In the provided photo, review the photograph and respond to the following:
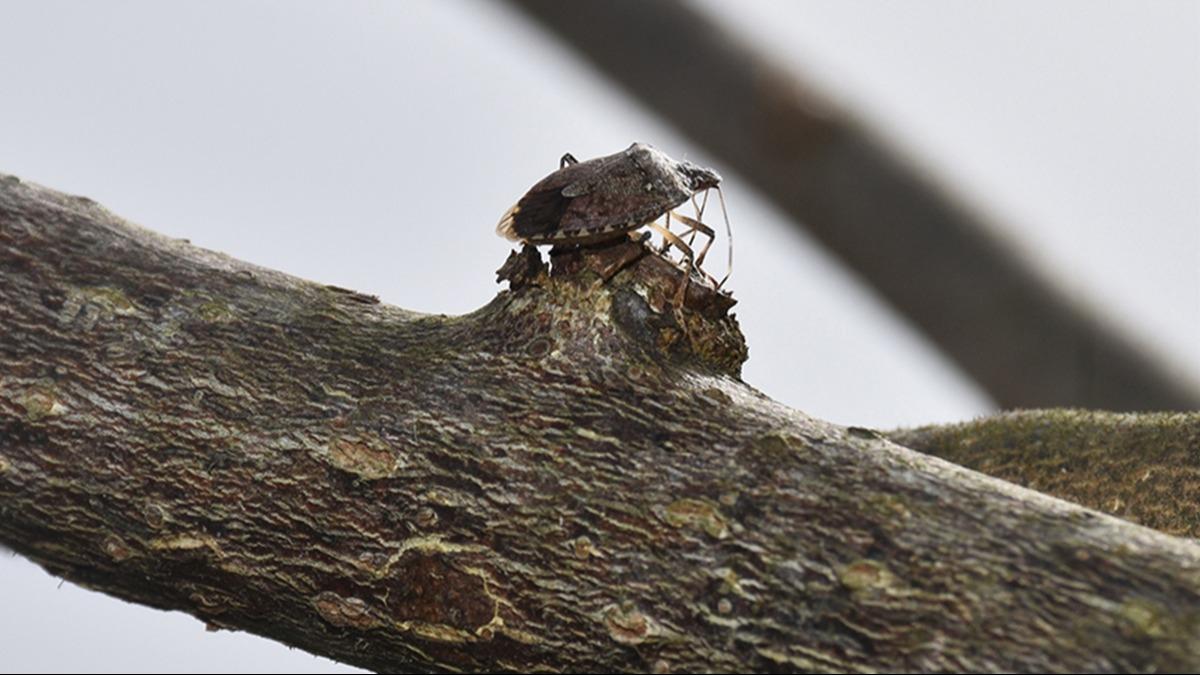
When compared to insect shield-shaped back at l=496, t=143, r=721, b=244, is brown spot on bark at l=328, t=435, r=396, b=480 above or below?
below

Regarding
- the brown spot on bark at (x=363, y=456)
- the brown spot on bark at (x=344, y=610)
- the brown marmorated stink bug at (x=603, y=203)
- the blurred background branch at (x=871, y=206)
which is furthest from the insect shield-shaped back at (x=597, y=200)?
the blurred background branch at (x=871, y=206)

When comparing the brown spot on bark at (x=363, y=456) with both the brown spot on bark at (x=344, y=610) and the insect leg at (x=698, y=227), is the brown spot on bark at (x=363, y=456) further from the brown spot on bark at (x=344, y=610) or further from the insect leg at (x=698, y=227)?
the insect leg at (x=698, y=227)

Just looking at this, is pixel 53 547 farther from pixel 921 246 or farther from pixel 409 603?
pixel 921 246

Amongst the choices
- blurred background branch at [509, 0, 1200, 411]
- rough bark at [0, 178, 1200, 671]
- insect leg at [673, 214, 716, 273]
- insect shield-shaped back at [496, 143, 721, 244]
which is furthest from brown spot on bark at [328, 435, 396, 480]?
blurred background branch at [509, 0, 1200, 411]

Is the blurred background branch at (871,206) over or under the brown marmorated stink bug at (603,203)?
over

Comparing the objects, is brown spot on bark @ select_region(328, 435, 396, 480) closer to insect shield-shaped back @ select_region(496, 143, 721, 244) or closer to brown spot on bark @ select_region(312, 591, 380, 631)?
brown spot on bark @ select_region(312, 591, 380, 631)

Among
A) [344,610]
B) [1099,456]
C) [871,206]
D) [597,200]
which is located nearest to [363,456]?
[344,610]
